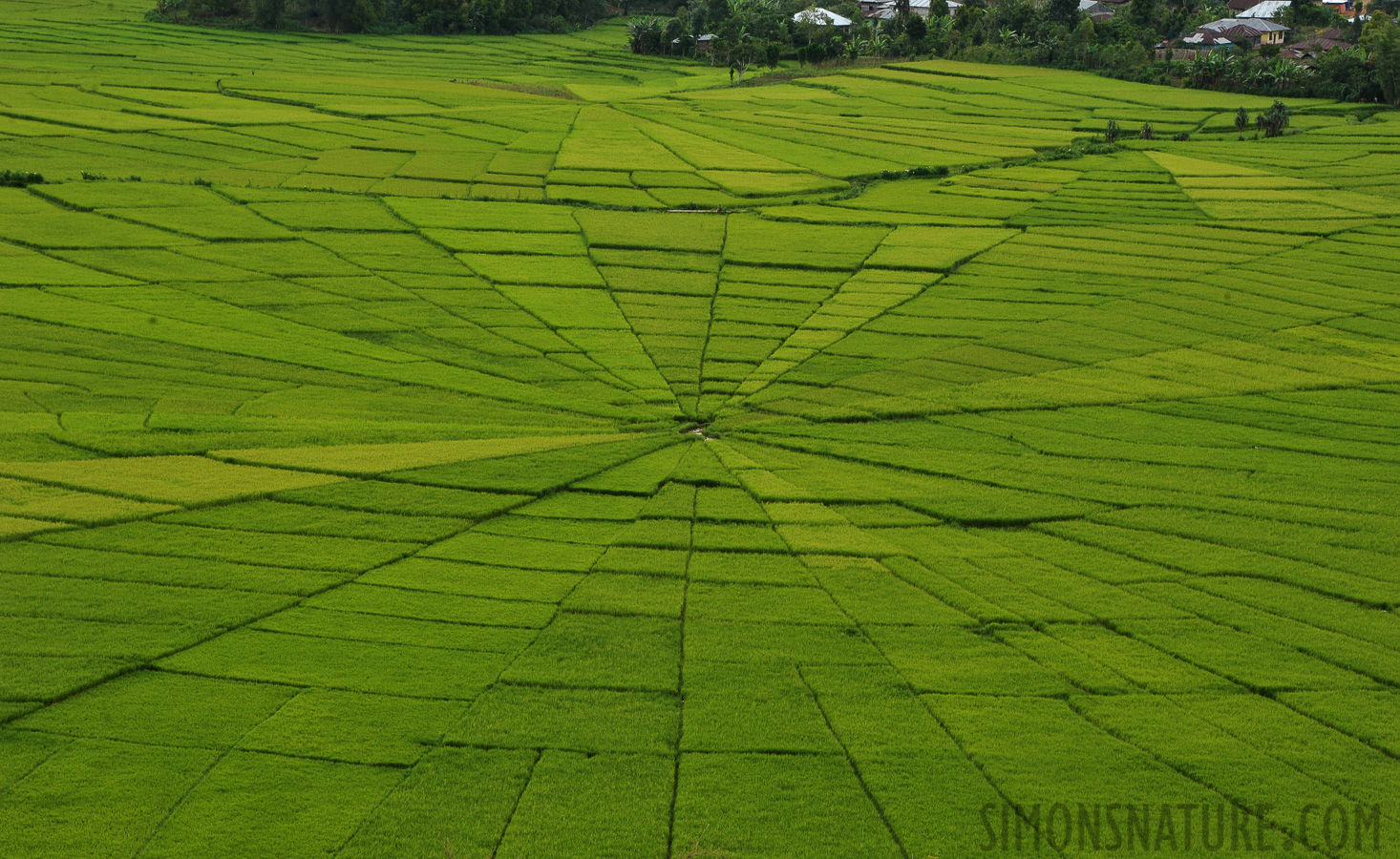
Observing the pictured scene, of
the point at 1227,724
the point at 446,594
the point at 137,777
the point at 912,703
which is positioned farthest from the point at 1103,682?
the point at 137,777

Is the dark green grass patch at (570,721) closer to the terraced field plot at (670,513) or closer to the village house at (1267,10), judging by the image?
the terraced field plot at (670,513)

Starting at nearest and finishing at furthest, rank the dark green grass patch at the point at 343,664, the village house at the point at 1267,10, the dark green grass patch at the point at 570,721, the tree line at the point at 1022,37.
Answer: the dark green grass patch at the point at 570,721 < the dark green grass patch at the point at 343,664 < the tree line at the point at 1022,37 < the village house at the point at 1267,10

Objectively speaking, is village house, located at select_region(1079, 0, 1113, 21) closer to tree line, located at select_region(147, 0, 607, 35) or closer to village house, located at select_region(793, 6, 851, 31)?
village house, located at select_region(793, 6, 851, 31)

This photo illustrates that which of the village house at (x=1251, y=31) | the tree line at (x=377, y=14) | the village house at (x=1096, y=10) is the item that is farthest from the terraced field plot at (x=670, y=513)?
the village house at (x=1096, y=10)

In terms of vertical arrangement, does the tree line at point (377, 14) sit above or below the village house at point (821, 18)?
below

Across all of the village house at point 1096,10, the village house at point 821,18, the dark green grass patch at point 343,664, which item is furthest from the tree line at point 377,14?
the dark green grass patch at point 343,664

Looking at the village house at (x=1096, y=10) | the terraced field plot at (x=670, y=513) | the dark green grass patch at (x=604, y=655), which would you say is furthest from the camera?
the village house at (x=1096, y=10)

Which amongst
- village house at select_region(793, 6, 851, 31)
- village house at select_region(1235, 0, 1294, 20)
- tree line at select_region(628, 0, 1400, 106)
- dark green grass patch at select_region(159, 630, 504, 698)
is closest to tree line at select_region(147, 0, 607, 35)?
tree line at select_region(628, 0, 1400, 106)

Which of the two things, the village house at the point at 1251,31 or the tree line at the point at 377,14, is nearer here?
the village house at the point at 1251,31

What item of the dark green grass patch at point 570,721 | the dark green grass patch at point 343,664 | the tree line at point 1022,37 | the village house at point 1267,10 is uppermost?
the village house at point 1267,10
